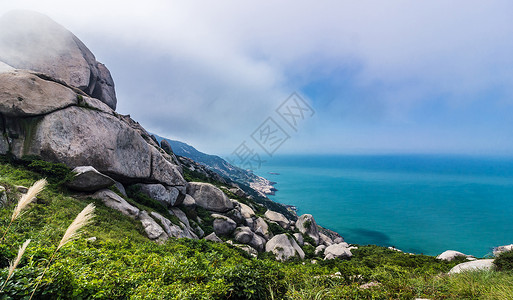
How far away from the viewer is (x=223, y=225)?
848 inches

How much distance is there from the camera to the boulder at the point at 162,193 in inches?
685

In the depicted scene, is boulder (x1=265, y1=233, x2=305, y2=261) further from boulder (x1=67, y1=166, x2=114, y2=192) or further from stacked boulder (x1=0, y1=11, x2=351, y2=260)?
boulder (x1=67, y1=166, x2=114, y2=192)

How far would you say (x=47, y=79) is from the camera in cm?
1498

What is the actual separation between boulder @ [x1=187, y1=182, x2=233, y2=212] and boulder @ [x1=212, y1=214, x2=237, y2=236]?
1807mm

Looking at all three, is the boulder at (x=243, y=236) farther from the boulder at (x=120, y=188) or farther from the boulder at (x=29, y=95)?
the boulder at (x=29, y=95)

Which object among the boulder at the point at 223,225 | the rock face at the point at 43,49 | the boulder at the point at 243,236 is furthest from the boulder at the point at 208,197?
the rock face at the point at 43,49

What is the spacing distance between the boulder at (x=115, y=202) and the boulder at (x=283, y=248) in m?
13.8

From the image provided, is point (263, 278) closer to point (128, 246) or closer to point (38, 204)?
point (128, 246)

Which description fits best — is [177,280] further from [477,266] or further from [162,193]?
[162,193]

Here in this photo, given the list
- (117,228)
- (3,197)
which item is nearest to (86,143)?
(3,197)

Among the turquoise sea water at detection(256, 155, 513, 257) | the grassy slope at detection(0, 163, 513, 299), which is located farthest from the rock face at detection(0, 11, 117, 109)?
the turquoise sea water at detection(256, 155, 513, 257)

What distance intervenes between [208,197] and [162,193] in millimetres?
6544

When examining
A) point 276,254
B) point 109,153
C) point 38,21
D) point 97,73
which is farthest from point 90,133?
point 38,21

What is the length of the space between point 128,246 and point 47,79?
1612cm
